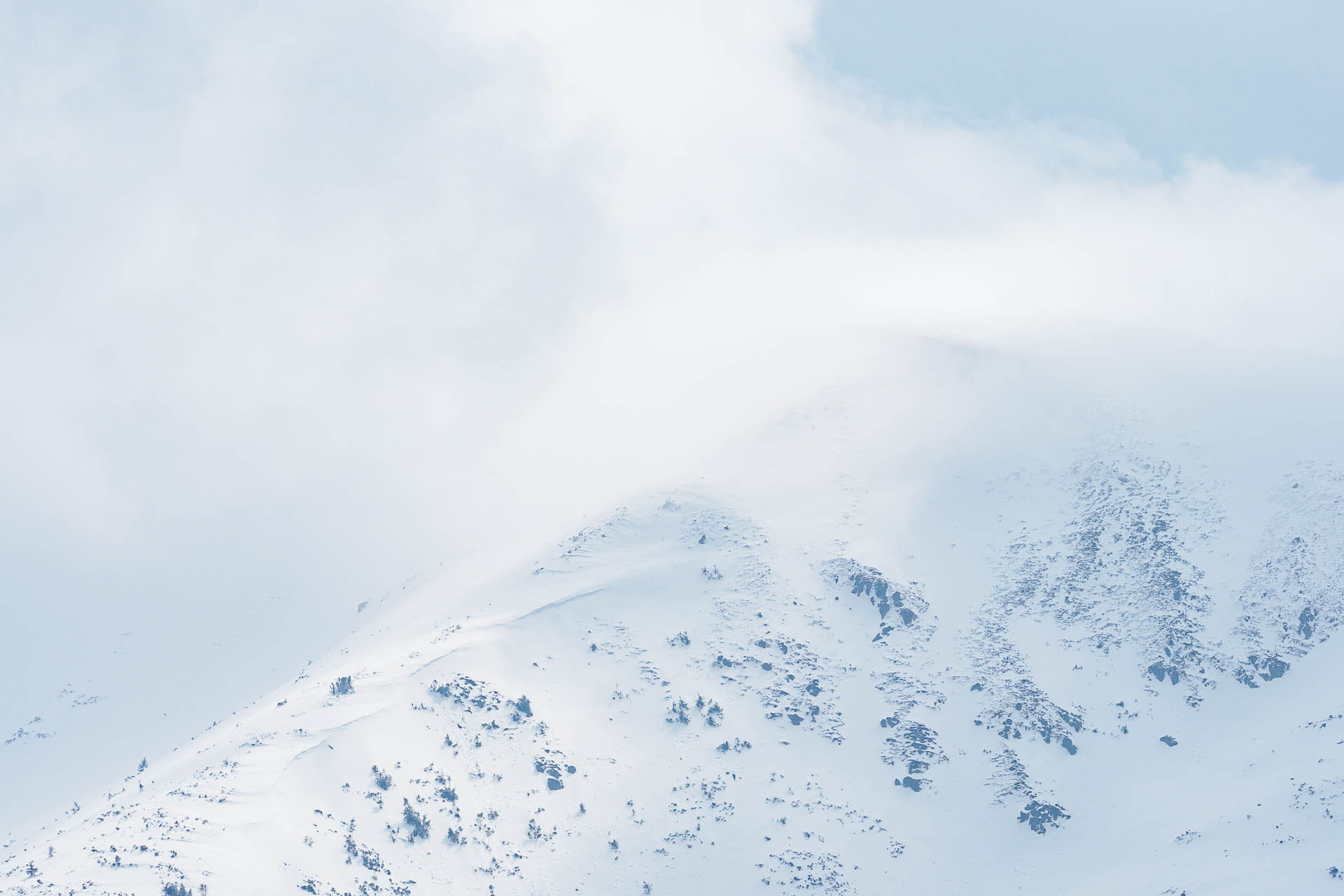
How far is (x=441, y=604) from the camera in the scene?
7121 inches

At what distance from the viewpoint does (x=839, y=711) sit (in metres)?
149

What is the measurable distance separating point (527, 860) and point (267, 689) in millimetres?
84407

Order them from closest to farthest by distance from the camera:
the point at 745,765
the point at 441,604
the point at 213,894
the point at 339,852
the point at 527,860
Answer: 1. the point at 213,894
2. the point at 339,852
3. the point at 527,860
4. the point at 745,765
5. the point at 441,604

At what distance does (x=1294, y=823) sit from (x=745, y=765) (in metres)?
53.6

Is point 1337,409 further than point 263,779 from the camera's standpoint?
Yes

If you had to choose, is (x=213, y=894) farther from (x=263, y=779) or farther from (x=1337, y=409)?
(x=1337, y=409)

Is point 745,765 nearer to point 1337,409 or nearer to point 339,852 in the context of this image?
point 339,852

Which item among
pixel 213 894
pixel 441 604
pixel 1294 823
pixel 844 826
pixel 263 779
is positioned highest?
pixel 441 604

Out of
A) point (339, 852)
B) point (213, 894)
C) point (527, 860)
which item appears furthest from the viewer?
point (527, 860)

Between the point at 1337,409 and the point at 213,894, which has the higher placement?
the point at 1337,409

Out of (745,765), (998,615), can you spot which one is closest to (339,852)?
(745,765)

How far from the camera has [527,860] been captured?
128m

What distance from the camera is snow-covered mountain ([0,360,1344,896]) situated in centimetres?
12344

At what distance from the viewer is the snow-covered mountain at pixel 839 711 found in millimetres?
123438
